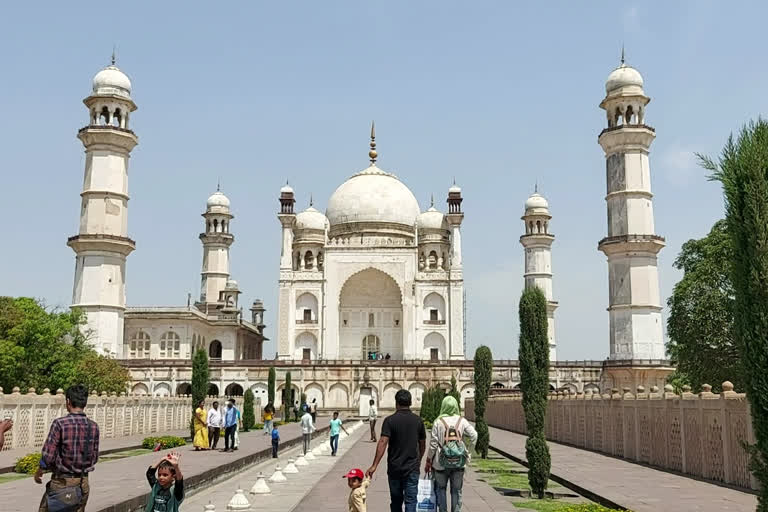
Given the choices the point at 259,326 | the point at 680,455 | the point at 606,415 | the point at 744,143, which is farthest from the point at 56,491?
the point at 259,326

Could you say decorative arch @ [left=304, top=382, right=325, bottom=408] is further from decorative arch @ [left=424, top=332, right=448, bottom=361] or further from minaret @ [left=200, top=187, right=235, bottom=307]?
minaret @ [left=200, top=187, right=235, bottom=307]

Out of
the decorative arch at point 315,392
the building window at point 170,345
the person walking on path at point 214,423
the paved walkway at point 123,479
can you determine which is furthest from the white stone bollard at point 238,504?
the building window at point 170,345

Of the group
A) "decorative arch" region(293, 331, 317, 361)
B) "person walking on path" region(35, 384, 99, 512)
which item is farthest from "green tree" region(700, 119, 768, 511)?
"decorative arch" region(293, 331, 317, 361)

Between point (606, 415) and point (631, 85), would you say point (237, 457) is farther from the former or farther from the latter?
point (631, 85)

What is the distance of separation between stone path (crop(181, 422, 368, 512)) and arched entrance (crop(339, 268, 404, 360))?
33871 millimetres

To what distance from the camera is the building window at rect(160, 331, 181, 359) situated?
50219 mm

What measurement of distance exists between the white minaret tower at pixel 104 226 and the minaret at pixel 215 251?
16255 mm

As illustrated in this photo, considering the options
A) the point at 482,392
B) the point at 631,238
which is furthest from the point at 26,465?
the point at 631,238

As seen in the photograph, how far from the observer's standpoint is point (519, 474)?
14.3 m

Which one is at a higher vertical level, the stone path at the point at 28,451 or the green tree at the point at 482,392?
the green tree at the point at 482,392

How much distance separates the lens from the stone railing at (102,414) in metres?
18.6

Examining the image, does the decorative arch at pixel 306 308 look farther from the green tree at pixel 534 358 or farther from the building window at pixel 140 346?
the green tree at pixel 534 358

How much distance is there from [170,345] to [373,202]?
16.5 metres

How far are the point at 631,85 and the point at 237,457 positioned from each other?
31.0 metres
